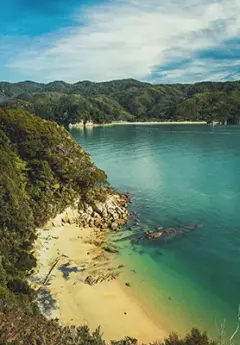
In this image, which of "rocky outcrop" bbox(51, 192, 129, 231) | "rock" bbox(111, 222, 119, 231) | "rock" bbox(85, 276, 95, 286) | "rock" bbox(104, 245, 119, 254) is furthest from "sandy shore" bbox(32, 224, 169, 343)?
"rocky outcrop" bbox(51, 192, 129, 231)

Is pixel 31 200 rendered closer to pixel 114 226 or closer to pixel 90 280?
pixel 114 226

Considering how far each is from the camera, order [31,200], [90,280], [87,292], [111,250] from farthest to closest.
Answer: [31,200], [111,250], [90,280], [87,292]

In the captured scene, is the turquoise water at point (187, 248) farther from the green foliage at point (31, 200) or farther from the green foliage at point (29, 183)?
the green foliage at point (29, 183)

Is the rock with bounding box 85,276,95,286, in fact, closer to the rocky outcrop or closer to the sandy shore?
the sandy shore

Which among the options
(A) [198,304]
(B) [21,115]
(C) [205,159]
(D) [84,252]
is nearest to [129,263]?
(D) [84,252]

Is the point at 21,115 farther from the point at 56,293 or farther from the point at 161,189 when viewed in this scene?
the point at 56,293

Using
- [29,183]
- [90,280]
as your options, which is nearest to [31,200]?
[29,183]

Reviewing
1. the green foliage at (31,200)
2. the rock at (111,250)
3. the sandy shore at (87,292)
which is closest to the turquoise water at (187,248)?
the rock at (111,250)
